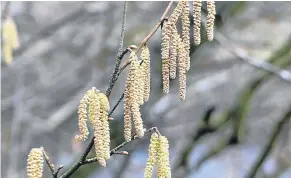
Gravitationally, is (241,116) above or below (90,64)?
below

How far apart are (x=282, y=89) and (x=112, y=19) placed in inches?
59.4

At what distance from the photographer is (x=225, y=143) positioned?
297cm

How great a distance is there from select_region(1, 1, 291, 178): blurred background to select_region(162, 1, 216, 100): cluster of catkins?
230cm

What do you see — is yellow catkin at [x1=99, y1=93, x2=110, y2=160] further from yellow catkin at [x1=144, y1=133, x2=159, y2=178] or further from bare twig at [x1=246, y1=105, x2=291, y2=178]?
bare twig at [x1=246, y1=105, x2=291, y2=178]

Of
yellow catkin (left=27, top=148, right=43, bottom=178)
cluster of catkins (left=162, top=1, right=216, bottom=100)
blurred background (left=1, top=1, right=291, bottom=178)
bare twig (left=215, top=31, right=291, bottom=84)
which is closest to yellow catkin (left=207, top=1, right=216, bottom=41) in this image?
cluster of catkins (left=162, top=1, right=216, bottom=100)

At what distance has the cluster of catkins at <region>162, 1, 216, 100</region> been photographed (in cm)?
91

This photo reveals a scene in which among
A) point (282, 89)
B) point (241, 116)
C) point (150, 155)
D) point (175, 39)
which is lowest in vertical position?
point (150, 155)

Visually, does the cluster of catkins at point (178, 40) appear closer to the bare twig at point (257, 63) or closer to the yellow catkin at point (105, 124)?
the yellow catkin at point (105, 124)

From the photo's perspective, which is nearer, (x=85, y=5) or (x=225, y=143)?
(x=225, y=143)

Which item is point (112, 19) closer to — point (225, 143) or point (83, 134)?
point (225, 143)

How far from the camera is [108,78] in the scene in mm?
4160

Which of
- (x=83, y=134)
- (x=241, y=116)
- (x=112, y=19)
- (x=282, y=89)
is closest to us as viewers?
(x=83, y=134)

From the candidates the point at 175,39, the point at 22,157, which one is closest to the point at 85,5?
the point at 22,157

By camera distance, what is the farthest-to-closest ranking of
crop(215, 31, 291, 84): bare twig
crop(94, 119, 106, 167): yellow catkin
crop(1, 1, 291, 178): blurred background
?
crop(1, 1, 291, 178): blurred background → crop(215, 31, 291, 84): bare twig → crop(94, 119, 106, 167): yellow catkin
